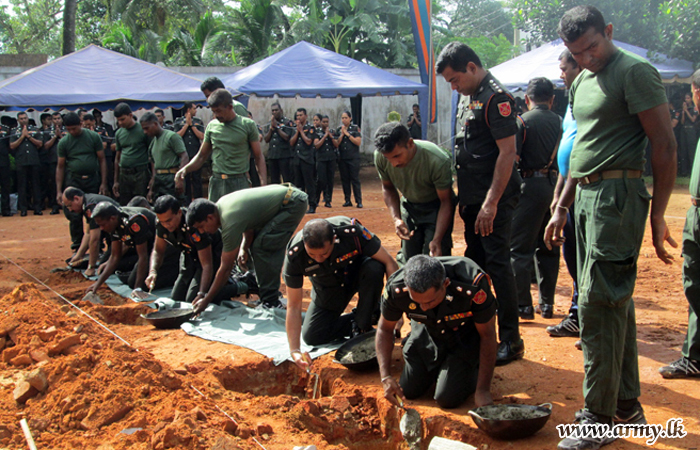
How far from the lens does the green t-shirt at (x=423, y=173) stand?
12.8 ft

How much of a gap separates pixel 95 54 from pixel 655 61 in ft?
43.5

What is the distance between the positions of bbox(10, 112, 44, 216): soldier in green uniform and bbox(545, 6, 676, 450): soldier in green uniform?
11.0m

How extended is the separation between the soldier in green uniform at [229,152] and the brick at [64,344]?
2214mm

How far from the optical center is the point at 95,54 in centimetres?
1216

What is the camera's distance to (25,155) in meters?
11.1

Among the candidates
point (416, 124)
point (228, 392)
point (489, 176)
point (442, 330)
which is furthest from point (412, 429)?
point (416, 124)

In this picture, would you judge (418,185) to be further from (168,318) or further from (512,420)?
(168,318)

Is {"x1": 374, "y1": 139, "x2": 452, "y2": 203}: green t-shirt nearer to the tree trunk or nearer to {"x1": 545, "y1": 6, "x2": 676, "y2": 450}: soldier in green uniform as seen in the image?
{"x1": 545, "y1": 6, "x2": 676, "y2": 450}: soldier in green uniform

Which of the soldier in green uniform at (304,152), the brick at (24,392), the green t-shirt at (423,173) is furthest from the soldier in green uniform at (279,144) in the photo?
the brick at (24,392)

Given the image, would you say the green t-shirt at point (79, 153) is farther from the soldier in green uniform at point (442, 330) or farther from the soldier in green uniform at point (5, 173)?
the soldier in green uniform at point (442, 330)

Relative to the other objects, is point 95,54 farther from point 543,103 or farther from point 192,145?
point 543,103

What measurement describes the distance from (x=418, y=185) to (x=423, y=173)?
112 mm

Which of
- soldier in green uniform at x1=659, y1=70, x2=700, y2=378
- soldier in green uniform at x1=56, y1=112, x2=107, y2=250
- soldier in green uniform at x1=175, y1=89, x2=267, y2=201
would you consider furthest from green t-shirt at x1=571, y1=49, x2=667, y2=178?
soldier in green uniform at x1=56, y1=112, x2=107, y2=250

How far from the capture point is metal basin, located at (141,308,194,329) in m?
4.88
